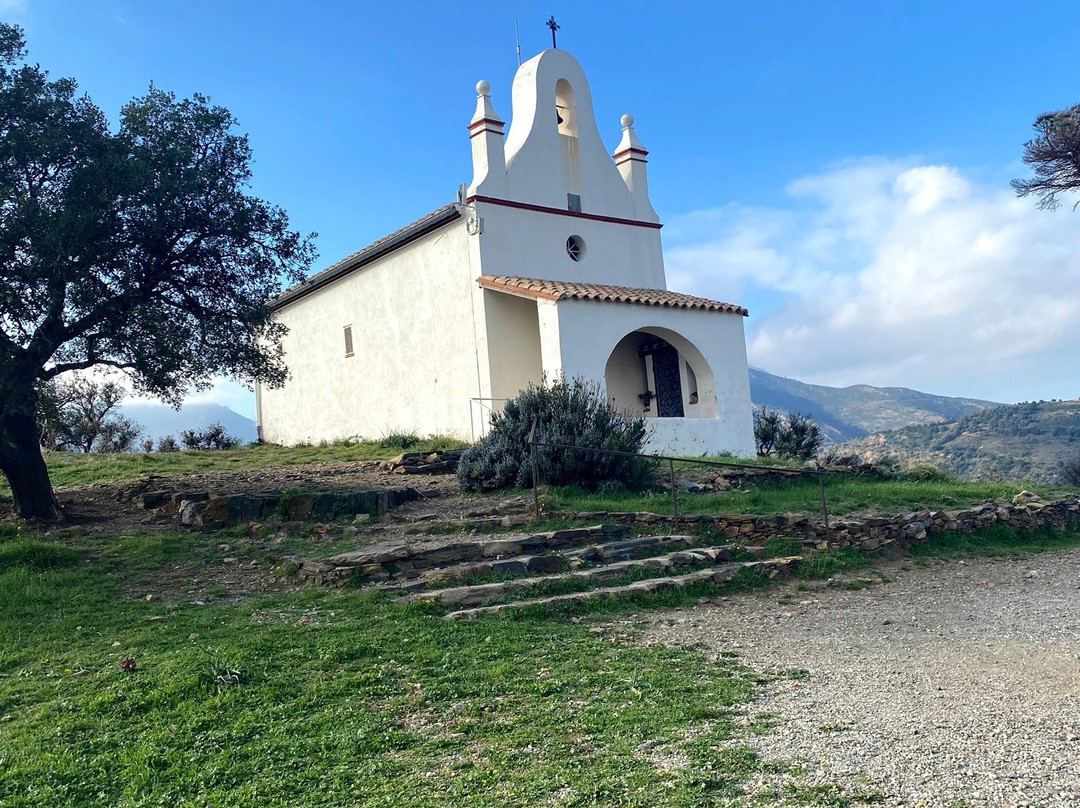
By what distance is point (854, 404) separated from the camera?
471ft

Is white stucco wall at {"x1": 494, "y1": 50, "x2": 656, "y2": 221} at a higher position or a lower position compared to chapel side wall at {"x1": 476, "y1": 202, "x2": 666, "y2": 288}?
higher

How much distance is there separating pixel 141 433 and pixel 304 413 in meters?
7.42

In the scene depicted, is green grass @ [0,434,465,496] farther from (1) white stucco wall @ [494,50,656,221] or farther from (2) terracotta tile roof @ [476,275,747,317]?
(1) white stucco wall @ [494,50,656,221]

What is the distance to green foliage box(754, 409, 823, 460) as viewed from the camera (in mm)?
24547

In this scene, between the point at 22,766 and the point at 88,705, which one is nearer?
the point at 22,766

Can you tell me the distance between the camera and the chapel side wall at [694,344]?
17.2m

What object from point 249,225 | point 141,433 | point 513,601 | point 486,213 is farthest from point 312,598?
point 141,433

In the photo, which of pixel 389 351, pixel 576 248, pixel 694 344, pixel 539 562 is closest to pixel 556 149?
pixel 576 248

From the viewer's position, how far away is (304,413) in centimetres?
2462

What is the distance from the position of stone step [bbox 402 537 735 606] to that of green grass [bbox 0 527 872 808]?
464 mm

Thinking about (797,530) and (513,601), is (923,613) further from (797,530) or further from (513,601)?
(513,601)

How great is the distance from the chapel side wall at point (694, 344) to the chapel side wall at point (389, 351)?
255 centimetres

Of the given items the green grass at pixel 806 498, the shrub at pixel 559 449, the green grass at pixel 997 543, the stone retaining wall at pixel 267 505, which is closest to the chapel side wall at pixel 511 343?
the shrub at pixel 559 449

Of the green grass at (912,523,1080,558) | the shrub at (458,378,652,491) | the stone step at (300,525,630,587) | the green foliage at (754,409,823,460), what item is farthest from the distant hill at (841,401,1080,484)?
the stone step at (300,525,630,587)
